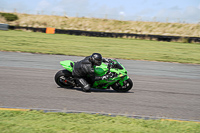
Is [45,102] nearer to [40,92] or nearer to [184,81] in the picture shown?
[40,92]

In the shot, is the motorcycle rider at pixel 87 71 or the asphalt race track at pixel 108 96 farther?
the motorcycle rider at pixel 87 71

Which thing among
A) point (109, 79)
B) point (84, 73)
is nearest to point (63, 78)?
point (84, 73)

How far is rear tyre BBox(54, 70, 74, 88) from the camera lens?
7.75 m

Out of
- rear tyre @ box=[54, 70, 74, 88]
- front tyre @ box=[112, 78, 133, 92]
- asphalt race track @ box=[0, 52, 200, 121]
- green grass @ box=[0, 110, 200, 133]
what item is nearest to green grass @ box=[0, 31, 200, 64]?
asphalt race track @ box=[0, 52, 200, 121]

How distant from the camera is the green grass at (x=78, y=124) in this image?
421 centimetres

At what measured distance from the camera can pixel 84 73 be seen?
296 inches

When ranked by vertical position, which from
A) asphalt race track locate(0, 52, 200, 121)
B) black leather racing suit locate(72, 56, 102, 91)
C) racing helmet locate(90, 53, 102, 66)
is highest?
racing helmet locate(90, 53, 102, 66)

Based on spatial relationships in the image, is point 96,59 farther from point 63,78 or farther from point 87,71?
point 63,78

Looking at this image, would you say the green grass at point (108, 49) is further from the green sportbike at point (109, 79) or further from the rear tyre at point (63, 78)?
the rear tyre at point (63, 78)

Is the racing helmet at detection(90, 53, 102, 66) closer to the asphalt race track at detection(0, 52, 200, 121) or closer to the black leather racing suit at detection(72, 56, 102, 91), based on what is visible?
the black leather racing suit at detection(72, 56, 102, 91)

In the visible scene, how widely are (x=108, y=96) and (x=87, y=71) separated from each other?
3.09ft

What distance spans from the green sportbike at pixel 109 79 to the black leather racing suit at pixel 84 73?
0.15 m

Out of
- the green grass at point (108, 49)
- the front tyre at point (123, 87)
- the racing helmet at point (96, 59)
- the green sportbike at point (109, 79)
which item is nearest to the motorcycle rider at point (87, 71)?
the racing helmet at point (96, 59)

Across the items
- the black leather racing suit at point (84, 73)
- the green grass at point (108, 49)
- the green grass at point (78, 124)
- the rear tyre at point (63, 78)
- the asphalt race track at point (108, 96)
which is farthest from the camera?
the green grass at point (108, 49)
